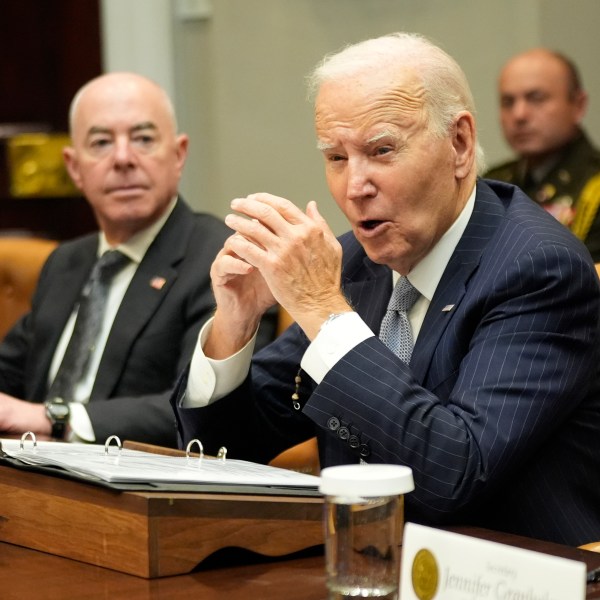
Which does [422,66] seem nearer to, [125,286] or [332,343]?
[332,343]

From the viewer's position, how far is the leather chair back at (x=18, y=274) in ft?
12.9

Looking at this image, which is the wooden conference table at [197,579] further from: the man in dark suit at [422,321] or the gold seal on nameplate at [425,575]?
the man in dark suit at [422,321]

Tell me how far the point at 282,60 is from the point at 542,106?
105 cm

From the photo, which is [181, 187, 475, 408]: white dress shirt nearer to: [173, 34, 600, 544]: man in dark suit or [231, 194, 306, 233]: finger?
[173, 34, 600, 544]: man in dark suit

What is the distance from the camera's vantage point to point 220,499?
1460 mm

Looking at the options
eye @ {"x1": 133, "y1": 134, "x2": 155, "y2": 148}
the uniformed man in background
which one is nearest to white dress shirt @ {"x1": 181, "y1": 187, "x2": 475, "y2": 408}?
eye @ {"x1": 133, "y1": 134, "x2": 155, "y2": 148}

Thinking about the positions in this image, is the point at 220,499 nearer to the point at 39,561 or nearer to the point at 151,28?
the point at 39,561

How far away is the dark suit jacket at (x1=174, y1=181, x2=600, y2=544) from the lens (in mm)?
1749

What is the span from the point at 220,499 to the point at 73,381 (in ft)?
5.73

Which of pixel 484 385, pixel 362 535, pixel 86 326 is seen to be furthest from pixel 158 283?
pixel 362 535

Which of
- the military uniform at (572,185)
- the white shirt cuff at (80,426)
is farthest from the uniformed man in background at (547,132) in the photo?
the white shirt cuff at (80,426)

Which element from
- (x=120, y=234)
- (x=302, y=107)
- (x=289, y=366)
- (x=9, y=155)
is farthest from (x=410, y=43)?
(x=9, y=155)

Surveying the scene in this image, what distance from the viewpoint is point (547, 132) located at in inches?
183

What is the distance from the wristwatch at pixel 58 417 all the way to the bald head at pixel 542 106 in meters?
2.42
